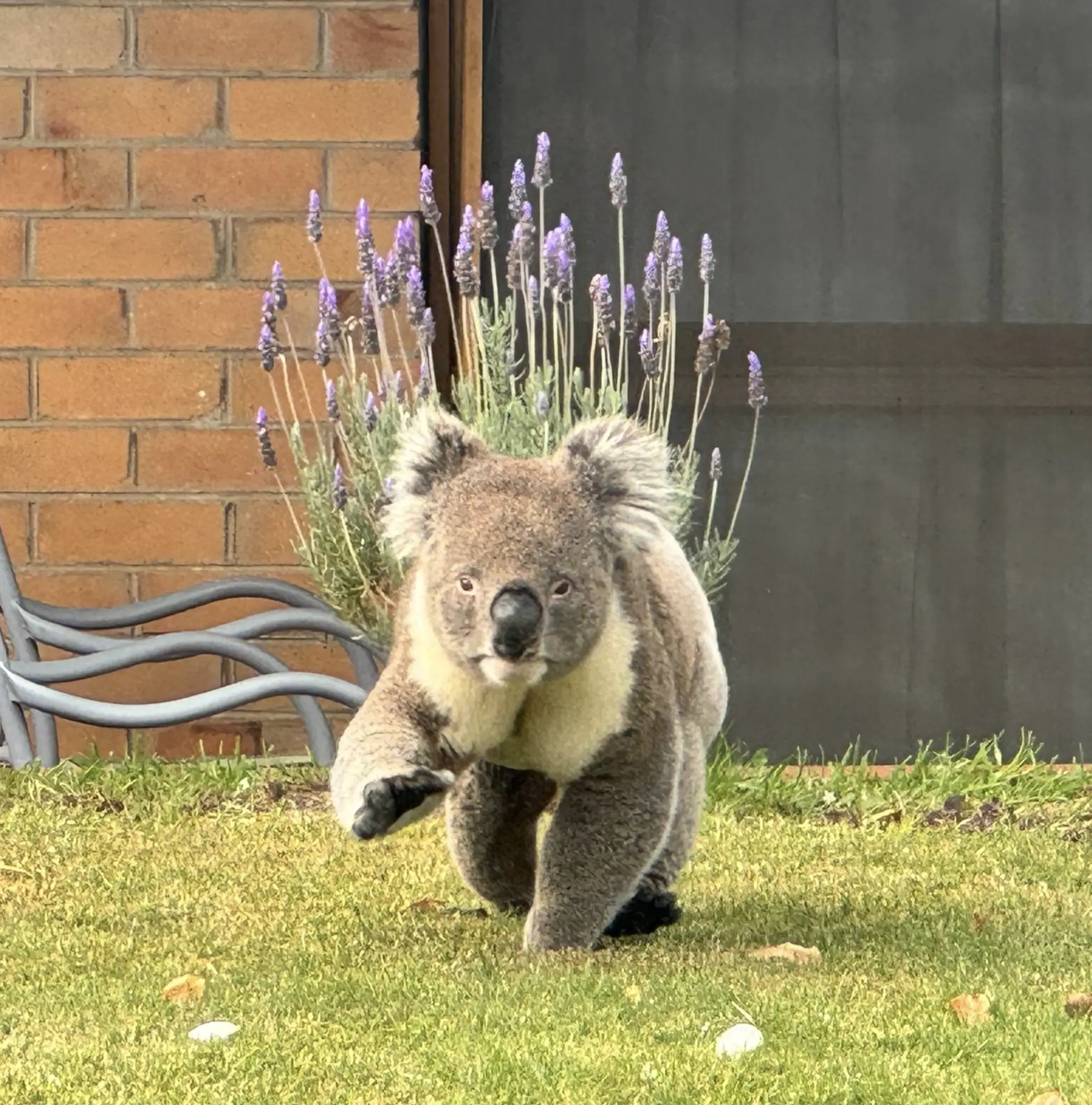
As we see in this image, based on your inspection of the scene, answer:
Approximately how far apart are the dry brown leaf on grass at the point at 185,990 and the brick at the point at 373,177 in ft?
10.6

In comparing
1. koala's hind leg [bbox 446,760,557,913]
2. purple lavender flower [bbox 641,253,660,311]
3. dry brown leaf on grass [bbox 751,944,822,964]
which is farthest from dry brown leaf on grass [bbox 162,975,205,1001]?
purple lavender flower [bbox 641,253,660,311]

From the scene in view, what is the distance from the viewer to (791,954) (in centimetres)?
355

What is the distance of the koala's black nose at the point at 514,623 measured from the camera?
10.2ft

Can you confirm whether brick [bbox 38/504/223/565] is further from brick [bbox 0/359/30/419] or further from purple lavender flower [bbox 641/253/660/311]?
purple lavender flower [bbox 641/253/660/311]

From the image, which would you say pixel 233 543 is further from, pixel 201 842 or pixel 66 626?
pixel 201 842

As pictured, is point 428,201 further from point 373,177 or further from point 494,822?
point 494,822

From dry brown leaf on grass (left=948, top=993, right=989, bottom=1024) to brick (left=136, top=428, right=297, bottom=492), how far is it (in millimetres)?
3306

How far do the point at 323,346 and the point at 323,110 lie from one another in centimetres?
102

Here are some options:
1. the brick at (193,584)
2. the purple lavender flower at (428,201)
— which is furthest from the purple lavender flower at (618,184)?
the brick at (193,584)

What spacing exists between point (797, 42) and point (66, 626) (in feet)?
9.25

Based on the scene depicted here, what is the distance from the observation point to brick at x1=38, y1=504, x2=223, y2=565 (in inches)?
237

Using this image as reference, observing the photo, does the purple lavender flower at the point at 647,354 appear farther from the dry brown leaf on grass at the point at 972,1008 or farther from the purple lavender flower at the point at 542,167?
the dry brown leaf on grass at the point at 972,1008

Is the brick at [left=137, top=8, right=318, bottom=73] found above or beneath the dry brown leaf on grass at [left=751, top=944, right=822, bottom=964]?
above

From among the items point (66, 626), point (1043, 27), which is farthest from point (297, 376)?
point (1043, 27)
